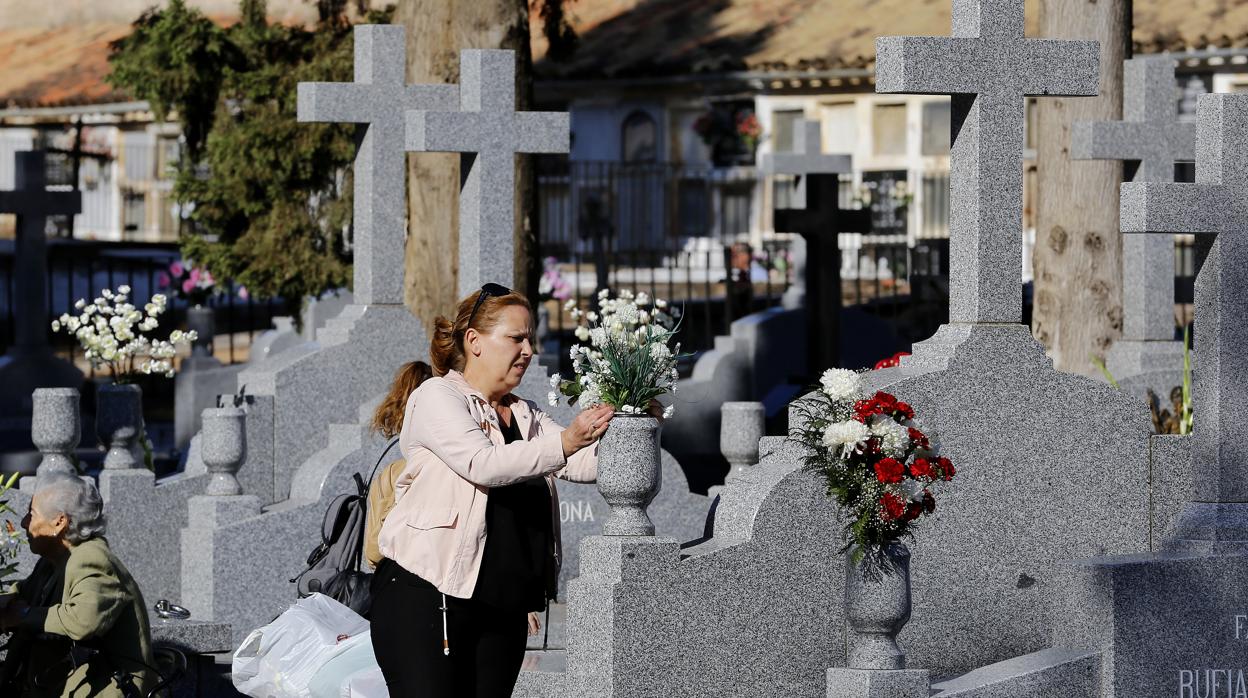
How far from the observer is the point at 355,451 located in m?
10.6

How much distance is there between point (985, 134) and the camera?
28.1 ft

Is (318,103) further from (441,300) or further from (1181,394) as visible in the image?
(1181,394)

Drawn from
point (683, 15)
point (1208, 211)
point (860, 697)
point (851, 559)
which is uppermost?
point (683, 15)

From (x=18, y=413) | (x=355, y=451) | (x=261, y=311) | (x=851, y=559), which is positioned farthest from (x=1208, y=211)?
(x=261, y=311)

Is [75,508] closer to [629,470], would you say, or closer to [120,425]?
[629,470]

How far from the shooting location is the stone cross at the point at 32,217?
18.7 metres

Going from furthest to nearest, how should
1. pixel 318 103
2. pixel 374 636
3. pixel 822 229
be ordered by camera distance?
pixel 822 229, pixel 318 103, pixel 374 636

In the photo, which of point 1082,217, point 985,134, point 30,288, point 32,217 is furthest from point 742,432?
point 30,288

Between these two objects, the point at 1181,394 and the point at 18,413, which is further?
the point at 18,413

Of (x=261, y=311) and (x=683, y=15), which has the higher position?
(x=683, y=15)

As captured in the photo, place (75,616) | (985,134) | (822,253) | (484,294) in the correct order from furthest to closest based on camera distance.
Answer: (822,253) → (985,134) → (75,616) → (484,294)

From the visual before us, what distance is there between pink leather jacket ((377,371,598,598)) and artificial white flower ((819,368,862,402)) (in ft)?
5.31

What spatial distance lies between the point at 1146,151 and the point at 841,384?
5.65 meters

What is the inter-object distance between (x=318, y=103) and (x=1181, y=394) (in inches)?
193
